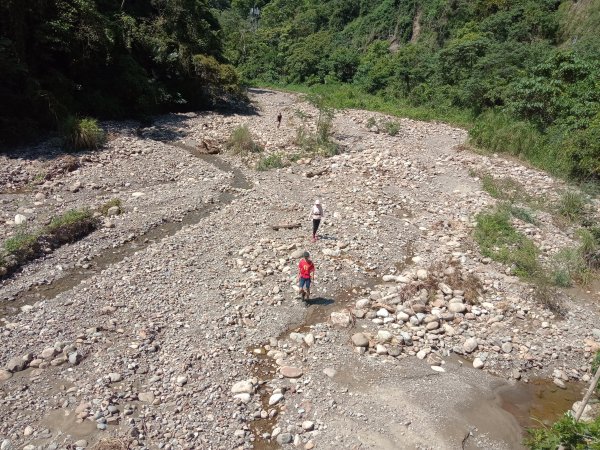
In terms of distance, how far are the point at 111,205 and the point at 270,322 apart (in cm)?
776

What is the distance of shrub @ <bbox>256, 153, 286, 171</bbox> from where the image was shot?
18453 millimetres

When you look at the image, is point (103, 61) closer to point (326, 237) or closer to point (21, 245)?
point (21, 245)

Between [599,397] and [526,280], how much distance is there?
12.1 ft

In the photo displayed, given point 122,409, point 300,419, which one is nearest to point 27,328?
point 122,409

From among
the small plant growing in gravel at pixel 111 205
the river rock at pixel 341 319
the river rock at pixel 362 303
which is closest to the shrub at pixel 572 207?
the river rock at pixel 362 303

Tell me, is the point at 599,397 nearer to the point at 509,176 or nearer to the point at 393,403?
the point at 393,403

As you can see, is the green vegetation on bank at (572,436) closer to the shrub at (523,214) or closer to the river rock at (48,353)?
the river rock at (48,353)

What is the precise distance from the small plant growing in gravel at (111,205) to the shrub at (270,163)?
6.25 m

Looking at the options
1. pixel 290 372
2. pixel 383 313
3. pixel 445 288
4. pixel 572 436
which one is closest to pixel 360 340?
pixel 383 313

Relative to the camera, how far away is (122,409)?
7.11 meters

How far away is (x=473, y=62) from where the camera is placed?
30531mm

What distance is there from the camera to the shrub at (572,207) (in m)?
14.3

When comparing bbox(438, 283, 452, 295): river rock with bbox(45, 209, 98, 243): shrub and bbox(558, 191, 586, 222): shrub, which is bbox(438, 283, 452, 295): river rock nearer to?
bbox(558, 191, 586, 222): shrub

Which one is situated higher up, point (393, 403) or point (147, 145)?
point (147, 145)
